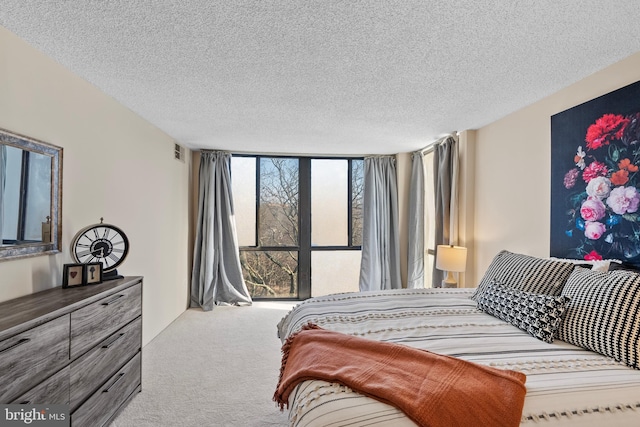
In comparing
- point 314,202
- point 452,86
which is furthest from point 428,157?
point 452,86

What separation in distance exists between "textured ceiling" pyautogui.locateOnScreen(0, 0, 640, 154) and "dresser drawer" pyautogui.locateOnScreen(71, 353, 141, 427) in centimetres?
215

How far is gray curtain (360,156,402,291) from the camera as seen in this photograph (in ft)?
16.9

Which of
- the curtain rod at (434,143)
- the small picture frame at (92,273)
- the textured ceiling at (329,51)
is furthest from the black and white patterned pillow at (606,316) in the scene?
the small picture frame at (92,273)

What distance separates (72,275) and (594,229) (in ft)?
11.9

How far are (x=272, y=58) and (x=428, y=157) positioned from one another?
3401 millimetres

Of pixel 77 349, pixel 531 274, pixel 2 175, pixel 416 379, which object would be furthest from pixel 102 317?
pixel 531 274

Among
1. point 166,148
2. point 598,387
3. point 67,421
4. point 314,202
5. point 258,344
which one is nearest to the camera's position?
point 598,387

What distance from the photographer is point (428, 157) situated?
489 cm

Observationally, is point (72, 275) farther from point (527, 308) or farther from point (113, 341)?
point (527, 308)

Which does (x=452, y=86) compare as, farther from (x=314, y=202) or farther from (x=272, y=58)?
(x=314, y=202)

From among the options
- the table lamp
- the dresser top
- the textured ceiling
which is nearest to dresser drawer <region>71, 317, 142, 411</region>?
the dresser top

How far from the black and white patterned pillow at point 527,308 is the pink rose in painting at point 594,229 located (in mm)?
744

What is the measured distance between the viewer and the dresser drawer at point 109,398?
185cm

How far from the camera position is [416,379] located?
124cm
